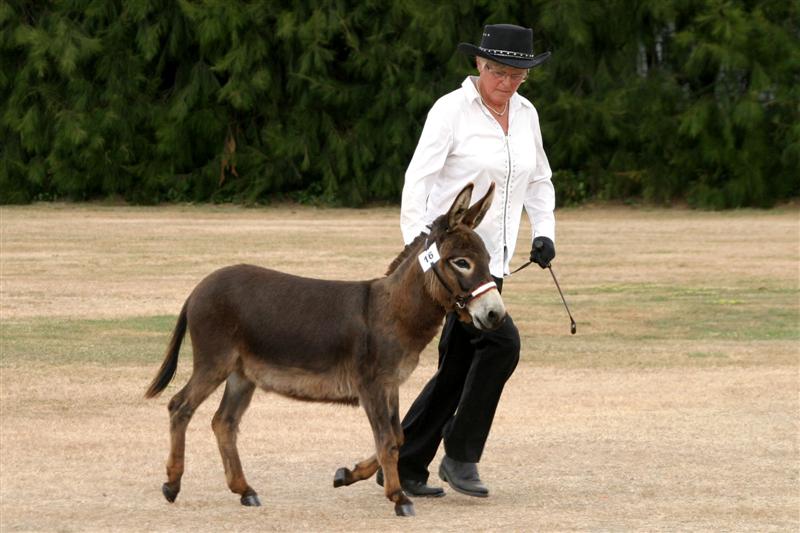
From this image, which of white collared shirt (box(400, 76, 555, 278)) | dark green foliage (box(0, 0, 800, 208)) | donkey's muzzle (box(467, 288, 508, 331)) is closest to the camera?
donkey's muzzle (box(467, 288, 508, 331))

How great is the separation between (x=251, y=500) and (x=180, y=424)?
494 millimetres

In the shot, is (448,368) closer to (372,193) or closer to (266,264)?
(266,264)

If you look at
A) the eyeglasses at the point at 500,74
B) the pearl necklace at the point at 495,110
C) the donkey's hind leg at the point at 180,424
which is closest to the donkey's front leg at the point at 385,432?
the donkey's hind leg at the point at 180,424

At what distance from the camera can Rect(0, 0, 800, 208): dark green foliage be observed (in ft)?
107

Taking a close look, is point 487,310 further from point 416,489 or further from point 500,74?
point 416,489

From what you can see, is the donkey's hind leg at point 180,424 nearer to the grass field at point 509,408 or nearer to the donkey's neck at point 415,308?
the grass field at point 509,408

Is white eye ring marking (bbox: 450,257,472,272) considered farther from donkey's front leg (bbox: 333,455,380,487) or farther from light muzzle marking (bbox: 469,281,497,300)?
donkey's front leg (bbox: 333,455,380,487)

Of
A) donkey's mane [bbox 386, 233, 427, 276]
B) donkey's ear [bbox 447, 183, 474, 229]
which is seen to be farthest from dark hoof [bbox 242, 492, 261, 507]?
donkey's ear [bbox 447, 183, 474, 229]

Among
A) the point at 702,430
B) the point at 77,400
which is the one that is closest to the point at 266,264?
the point at 77,400

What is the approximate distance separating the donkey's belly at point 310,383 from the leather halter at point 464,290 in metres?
0.64

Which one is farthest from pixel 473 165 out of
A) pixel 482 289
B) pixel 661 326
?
pixel 661 326

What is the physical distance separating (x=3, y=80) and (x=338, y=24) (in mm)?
6937

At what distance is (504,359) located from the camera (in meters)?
8.17

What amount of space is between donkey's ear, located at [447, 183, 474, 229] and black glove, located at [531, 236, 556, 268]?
0.82 meters
